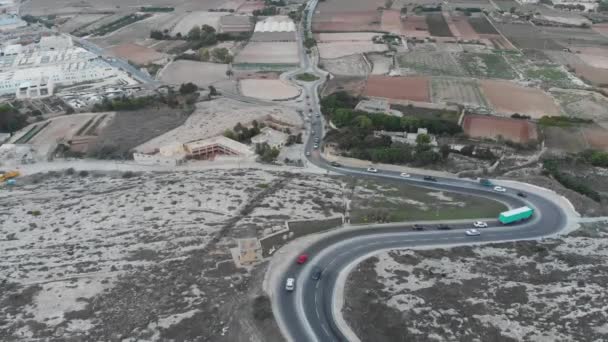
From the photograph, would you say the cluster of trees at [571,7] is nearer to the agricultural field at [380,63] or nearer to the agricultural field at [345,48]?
the agricultural field at [345,48]

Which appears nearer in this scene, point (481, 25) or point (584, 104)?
point (584, 104)

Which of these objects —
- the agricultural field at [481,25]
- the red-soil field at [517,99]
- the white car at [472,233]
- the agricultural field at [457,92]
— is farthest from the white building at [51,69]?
the agricultural field at [481,25]

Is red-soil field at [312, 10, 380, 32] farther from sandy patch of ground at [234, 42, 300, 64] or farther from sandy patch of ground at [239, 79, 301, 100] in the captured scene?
sandy patch of ground at [239, 79, 301, 100]

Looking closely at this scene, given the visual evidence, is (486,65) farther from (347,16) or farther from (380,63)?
(347,16)

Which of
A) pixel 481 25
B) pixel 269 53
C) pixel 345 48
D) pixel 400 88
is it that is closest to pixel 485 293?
pixel 400 88

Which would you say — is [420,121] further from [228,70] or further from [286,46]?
[286,46]

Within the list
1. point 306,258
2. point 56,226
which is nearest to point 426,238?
point 306,258
